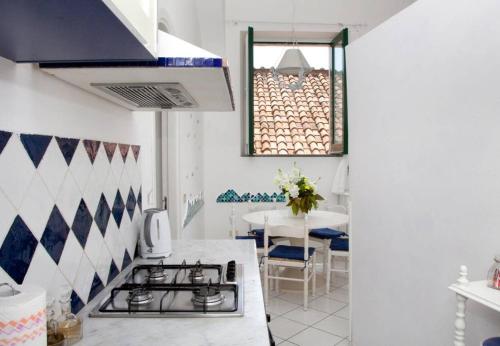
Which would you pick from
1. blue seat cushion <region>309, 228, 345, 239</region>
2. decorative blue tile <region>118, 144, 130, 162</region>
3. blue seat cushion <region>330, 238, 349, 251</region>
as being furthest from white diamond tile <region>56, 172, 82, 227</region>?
blue seat cushion <region>309, 228, 345, 239</region>

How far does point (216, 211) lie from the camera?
513cm

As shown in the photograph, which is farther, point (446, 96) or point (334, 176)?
point (334, 176)

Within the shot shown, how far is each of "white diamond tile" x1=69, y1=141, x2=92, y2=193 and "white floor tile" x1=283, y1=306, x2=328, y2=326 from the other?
8.52 ft

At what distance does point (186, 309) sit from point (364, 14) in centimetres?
480

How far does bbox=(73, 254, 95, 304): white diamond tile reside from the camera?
131 centimetres

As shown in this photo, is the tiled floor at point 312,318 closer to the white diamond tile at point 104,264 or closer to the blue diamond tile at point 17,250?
the white diamond tile at point 104,264

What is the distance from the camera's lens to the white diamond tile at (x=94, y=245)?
1404 mm

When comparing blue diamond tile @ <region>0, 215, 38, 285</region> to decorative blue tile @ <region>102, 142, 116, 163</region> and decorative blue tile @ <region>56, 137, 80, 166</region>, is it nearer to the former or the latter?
decorative blue tile @ <region>56, 137, 80, 166</region>

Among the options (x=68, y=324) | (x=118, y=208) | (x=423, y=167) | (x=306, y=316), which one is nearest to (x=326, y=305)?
(x=306, y=316)

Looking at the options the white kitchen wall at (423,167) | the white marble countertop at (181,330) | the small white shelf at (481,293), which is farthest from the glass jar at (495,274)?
the white marble countertop at (181,330)

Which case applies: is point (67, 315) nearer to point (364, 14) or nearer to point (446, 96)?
point (446, 96)

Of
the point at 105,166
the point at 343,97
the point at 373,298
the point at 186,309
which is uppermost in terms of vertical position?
the point at 343,97

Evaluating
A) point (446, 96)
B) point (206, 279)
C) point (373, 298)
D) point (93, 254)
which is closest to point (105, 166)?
point (93, 254)

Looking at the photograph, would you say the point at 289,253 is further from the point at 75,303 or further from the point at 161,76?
the point at 161,76
